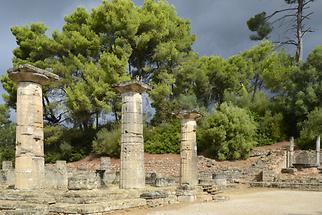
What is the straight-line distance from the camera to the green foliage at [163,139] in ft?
111

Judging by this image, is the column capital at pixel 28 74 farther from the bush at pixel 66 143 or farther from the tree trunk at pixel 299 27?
the tree trunk at pixel 299 27

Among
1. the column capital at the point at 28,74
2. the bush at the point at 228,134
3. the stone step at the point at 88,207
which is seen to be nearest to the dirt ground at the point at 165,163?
the bush at the point at 228,134

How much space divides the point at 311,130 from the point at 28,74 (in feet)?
75.2

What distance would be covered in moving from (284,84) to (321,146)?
7.79 metres

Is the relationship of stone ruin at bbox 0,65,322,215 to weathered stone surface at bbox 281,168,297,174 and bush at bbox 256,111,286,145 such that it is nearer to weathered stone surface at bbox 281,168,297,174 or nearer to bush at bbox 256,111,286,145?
weathered stone surface at bbox 281,168,297,174

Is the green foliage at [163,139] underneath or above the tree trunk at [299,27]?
underneath

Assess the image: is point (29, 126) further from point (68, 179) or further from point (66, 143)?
point (66, 143)

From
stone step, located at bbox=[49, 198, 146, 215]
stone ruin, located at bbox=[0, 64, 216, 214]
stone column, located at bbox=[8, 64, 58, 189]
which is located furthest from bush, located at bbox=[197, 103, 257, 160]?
stone step, located at bbox=[49, 198, 146, 215]

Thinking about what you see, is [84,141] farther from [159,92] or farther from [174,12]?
[174,12]

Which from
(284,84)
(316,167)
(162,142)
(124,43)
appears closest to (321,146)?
(316,167)

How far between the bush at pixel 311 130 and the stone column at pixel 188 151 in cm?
1408

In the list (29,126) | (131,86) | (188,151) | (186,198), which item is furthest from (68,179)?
(188,151)

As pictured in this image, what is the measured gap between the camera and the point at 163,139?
112 ft

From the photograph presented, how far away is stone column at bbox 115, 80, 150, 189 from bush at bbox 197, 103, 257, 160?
52.4 feet
